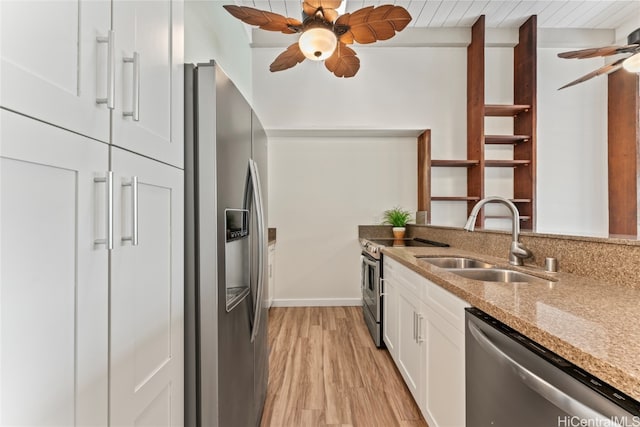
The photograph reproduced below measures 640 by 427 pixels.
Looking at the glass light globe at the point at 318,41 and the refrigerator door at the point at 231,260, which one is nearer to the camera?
the refrigerator door at the point at 231,260

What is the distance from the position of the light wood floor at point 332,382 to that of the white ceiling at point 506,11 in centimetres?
349

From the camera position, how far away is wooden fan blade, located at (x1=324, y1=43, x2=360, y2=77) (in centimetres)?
253

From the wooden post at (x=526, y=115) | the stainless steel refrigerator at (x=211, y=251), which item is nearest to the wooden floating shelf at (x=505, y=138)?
the wooden post at (x=526, y=115)

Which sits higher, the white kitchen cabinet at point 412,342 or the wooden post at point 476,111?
the wooden post at point 476,111

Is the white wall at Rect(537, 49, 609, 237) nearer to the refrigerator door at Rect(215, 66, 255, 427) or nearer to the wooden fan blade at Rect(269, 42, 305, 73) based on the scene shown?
the wooden fan blade at Rect(269, 42, 305, 73)

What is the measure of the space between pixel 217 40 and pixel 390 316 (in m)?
2.58

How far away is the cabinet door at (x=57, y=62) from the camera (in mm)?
471

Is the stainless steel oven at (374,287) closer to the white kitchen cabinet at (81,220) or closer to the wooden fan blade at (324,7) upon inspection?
the wooden fan blade at (324,7)

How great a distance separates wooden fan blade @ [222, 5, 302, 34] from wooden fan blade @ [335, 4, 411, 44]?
1.12ft

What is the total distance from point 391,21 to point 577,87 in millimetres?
3381

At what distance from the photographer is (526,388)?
2.47 ft

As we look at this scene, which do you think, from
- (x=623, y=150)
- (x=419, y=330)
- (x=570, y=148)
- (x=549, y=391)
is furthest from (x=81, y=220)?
(x=623, y=150)

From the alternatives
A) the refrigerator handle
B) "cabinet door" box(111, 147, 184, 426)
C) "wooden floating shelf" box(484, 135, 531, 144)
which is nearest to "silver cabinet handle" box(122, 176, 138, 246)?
"cabinet door" box(111, 147, 184, 426)

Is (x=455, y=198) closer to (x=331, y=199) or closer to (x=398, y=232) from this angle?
(x=398, y=232)
